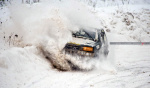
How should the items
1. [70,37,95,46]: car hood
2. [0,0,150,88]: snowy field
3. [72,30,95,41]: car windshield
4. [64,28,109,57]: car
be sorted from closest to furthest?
[0,0,150,88]: snowy field
[64,28,109,57]: car
[70,37,95,46]: car hood
[72,30,95,41]: car windshield

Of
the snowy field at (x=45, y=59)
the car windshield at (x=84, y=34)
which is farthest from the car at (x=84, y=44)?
the snowy field at (x=45, y=59)

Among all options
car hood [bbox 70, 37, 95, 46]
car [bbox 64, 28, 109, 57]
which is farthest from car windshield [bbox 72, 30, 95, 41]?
car hood [bbox 70, 37, 95, 46]

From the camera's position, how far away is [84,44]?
609cm

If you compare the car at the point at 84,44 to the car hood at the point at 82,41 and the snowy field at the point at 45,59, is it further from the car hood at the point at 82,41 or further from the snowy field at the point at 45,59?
the snowy field at the point at 45,59

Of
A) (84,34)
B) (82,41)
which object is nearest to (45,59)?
(82,41)

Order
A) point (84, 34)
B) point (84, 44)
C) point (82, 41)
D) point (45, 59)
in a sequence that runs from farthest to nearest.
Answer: point (84, 34) → point (45, 59) → point (82, 41) → point (84, 44)

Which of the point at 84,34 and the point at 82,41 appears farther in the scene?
the point at 84,34

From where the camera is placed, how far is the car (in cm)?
599

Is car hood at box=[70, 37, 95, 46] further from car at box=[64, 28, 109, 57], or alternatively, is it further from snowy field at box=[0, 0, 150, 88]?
snowy field at box=[0, 0, 150, 88]

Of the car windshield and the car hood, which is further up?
the car windshield

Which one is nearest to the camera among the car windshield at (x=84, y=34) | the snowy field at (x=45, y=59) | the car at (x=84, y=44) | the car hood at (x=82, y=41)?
the snowy field at (x=45, y=59)

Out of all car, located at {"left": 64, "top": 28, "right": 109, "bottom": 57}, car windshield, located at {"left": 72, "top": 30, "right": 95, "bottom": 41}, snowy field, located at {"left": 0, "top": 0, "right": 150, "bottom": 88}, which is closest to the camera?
snowy field, located at {"left": 0, "top": 0, "right": 150, "bottom": 88}

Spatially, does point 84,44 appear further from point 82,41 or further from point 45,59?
point 45,59

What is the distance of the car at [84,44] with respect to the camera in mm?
5988
